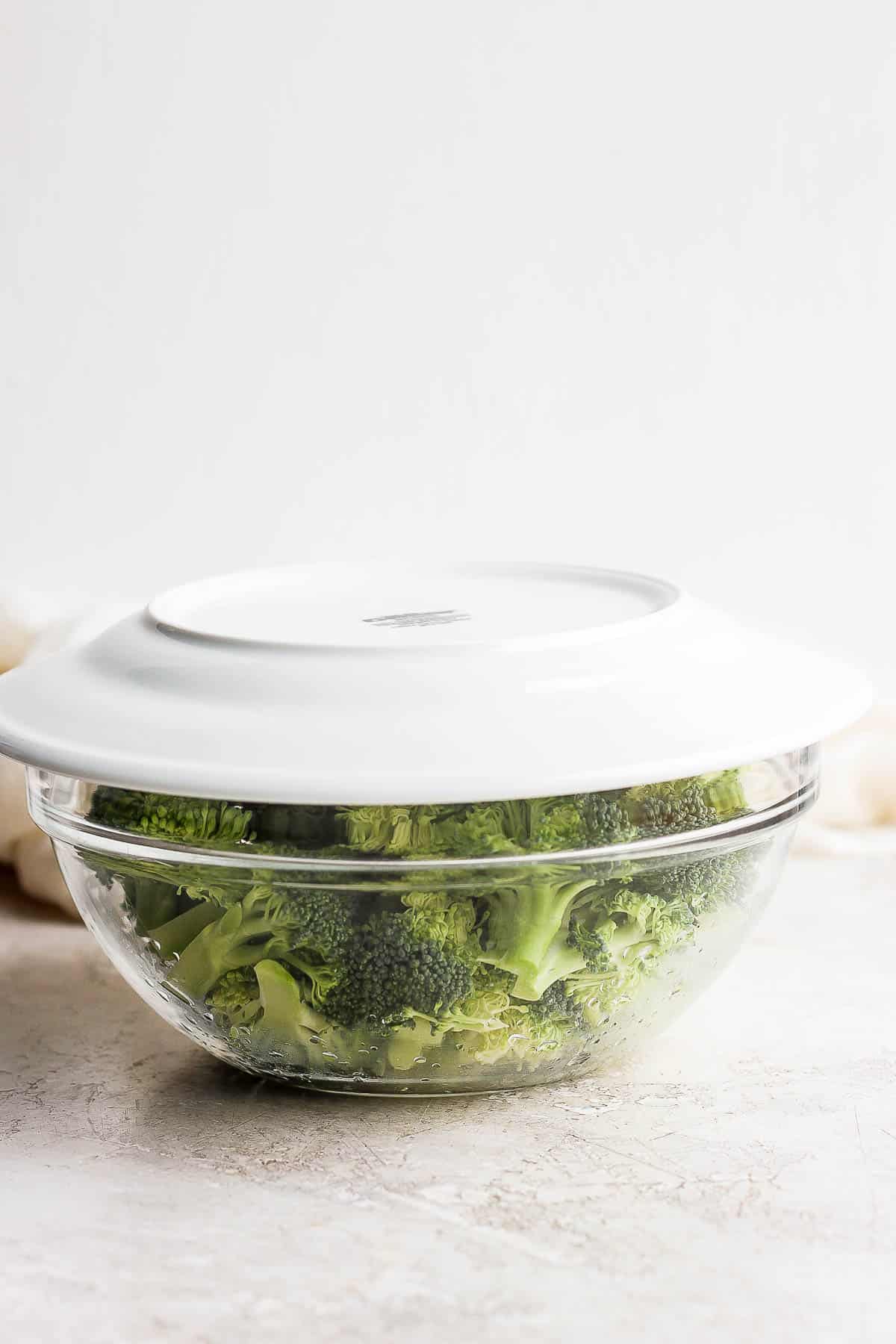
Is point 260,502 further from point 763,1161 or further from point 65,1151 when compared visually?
point 763,1161

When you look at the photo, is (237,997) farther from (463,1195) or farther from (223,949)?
(463,1195)

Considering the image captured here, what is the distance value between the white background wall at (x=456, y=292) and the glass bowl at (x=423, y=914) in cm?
69

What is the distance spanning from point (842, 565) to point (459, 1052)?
0.91 meters

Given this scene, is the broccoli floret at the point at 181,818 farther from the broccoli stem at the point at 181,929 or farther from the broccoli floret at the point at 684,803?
the broccoli floret at the point at 684,803

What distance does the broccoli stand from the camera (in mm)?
809

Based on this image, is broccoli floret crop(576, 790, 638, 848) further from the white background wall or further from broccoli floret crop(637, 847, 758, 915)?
the white background wall

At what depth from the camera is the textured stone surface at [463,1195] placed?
72 centimetres

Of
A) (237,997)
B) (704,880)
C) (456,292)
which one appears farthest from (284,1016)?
(456,292)

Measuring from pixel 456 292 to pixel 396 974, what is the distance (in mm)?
925

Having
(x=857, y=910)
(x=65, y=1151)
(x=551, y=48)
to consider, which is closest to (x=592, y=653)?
(x=65, y=1151)

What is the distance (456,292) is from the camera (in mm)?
1533

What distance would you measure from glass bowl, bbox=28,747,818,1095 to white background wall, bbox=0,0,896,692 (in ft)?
2.27

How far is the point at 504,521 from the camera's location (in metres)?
1.58

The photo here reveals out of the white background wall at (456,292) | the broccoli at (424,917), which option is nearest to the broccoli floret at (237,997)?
the broccoli at (424,917)
